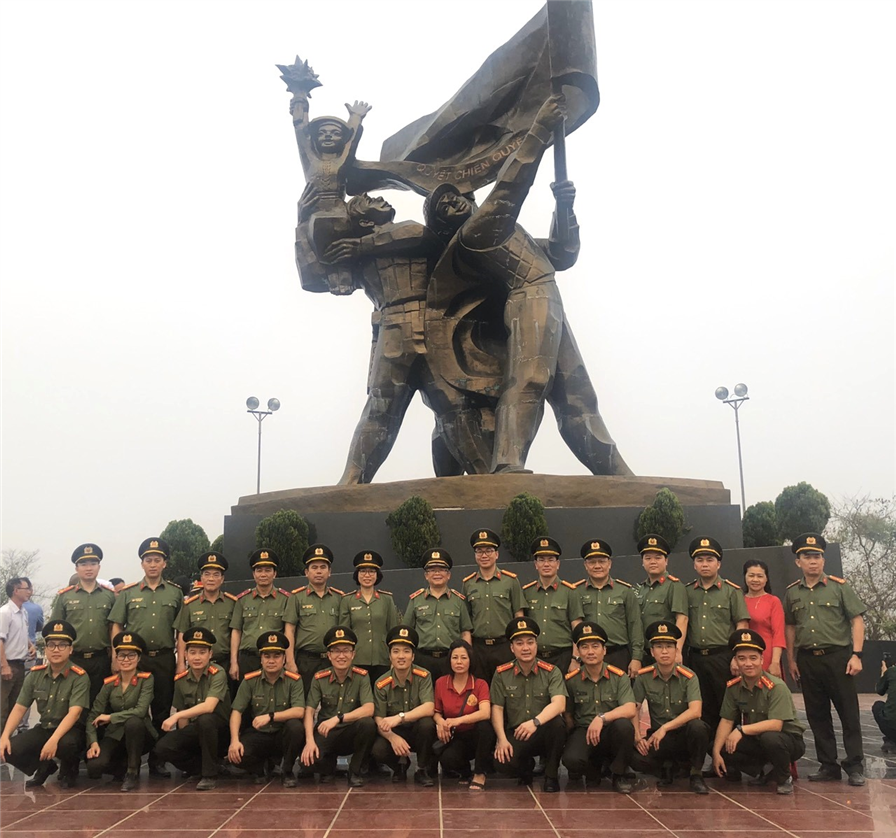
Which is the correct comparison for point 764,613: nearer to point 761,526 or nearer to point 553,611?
point 553,611

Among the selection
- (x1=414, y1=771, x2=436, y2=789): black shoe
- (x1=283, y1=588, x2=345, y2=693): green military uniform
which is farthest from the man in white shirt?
(x1=414, y1=771, x2=436, y2=789): black shoe

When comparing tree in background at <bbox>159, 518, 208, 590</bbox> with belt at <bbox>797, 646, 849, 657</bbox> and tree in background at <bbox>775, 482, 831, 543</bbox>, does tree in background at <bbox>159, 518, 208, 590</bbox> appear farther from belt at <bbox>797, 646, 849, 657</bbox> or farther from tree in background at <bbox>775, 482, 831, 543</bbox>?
belt at <bbox>797, 646, 849, 657</bbox>

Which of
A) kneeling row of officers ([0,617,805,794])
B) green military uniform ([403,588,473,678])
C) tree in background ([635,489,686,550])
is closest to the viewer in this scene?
kneeling row of officers ([0,617,805,794])

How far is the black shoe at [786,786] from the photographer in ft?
16.7

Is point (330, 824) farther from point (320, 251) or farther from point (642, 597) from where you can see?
point (320, 251)

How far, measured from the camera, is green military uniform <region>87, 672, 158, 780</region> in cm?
564

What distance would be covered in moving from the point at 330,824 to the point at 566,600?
235cm

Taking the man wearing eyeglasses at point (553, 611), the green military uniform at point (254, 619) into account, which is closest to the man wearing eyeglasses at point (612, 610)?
the man wearing eyeglasses at point (553, 611)

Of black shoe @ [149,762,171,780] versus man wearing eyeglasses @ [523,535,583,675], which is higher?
man wearing eyeglasses @ [523,535,583,675]

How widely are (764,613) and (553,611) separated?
1.40 metres

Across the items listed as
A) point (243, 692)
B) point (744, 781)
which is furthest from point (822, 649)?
point (243, 692)

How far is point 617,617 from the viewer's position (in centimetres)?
612

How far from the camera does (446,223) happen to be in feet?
35.7

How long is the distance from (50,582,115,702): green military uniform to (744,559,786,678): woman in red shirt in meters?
4.52
